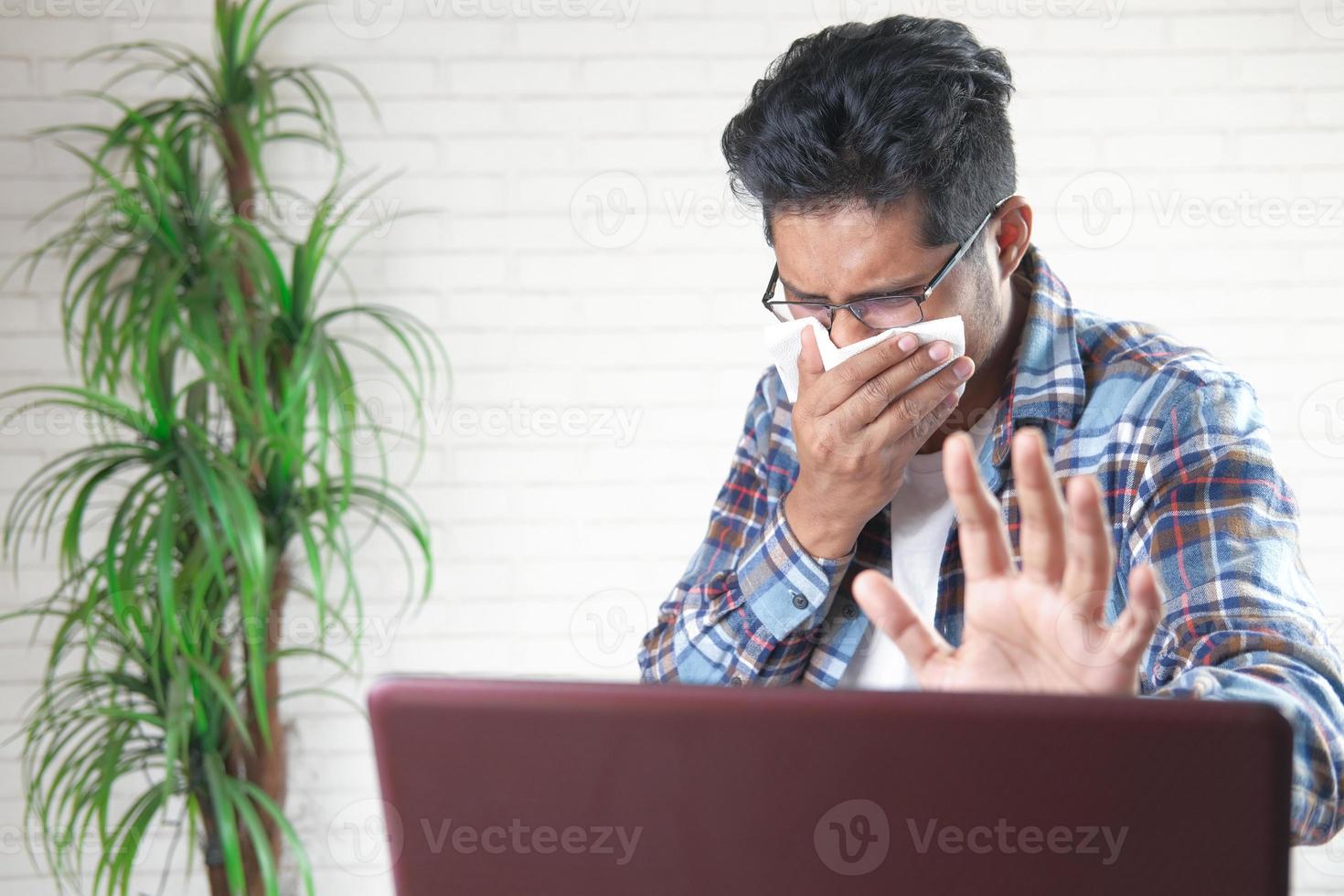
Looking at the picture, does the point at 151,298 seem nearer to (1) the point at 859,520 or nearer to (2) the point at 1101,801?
(1) the point at 859,520

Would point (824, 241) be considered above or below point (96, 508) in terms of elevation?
above

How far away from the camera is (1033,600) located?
75cm

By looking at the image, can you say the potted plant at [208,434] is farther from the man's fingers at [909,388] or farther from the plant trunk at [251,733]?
the man's fingers at [909,388]

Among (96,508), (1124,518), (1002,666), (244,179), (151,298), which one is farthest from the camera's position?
(96,508)

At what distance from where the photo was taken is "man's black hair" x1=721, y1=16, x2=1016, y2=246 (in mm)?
1170

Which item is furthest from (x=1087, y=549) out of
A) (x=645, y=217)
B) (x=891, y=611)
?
(x=645, y=217)

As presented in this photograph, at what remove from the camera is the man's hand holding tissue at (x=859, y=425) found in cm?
117

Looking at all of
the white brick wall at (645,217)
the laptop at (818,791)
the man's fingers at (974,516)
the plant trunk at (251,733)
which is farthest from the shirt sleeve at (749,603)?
the plant trunk at (251,733)

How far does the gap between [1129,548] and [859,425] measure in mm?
307

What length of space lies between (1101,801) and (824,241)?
2.57 ft

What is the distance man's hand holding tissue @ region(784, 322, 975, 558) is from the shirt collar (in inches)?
4.6

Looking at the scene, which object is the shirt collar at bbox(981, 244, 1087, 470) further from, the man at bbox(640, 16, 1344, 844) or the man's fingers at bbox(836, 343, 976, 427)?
the man's fingers at bbox(836, 343, 976, 427)

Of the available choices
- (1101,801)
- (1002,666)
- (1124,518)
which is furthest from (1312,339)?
(1101,801)

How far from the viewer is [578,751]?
52 centimetres
